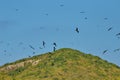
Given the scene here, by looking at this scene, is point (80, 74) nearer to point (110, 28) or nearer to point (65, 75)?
point (65, 75)

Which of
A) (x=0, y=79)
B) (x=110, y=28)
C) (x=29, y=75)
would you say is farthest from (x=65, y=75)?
(x=110, y=28)

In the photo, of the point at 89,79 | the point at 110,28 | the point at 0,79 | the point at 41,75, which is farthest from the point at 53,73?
the point at 110,28

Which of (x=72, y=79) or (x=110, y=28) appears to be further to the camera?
(x=72, y=79)

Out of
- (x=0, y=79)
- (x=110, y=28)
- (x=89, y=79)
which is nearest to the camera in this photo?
(x=110, y=28)

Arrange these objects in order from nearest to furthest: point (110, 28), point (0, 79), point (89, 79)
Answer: point (110, 28)
point (0, 79)
point (89, 79)

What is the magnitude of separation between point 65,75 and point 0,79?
259 ft

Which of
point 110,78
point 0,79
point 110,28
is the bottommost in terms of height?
point 110,78

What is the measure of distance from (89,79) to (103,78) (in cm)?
1109

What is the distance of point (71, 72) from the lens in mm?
197500

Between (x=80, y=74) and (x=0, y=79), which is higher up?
(x=0, y=79)

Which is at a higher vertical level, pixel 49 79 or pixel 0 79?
pixel 0 79

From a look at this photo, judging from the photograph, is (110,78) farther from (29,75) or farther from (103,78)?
(29,75)

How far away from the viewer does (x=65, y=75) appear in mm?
193500

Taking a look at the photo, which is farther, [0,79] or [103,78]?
[103,78]
